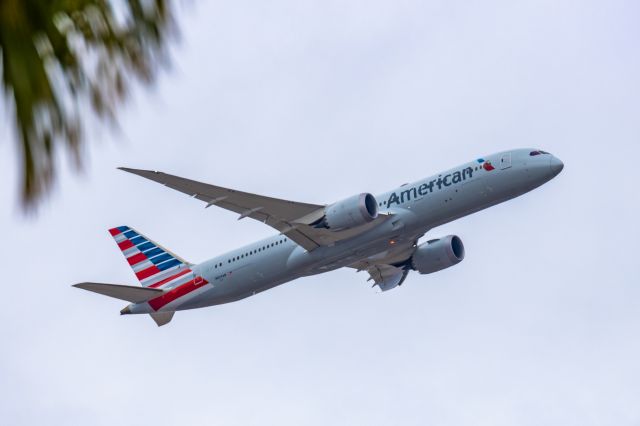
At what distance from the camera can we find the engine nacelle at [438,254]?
5666cm

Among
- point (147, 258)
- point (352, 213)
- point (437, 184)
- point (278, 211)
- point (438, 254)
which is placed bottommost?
point (438, 254)

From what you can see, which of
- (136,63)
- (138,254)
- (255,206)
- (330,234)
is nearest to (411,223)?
(330,234)

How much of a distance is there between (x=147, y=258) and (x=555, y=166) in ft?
88.8

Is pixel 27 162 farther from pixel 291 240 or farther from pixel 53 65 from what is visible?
pixel 291 240

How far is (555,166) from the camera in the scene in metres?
46.3

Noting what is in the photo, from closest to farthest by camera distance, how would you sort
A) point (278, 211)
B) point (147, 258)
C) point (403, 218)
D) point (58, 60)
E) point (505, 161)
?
point (58, 60) → point (505, 161) → point (403, 218) → point (278, 211) → point (147, 258)

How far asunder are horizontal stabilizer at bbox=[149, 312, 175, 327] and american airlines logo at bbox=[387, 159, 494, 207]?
16827 millimetres

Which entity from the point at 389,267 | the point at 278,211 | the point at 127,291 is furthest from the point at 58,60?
the point at 389,267

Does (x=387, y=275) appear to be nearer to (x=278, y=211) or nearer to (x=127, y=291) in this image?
(x=278, y=211)

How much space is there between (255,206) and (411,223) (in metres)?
8.12

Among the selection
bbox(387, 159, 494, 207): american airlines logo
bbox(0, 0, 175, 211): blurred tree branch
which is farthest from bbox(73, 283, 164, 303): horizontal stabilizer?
bbox(0, 0, 175, 211): blurred tree branch

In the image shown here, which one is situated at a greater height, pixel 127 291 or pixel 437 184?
pixel 437 184

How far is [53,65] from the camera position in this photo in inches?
165

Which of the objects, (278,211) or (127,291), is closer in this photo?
(278,211)
